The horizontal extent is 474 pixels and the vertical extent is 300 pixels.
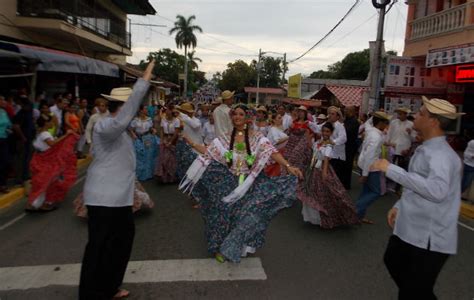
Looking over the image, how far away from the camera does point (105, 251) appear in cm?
336

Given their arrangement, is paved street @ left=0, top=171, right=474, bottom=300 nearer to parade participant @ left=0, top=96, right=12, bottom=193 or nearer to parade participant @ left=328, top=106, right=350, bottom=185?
parade participant @ left=0, top=96, right=12, bottom=193

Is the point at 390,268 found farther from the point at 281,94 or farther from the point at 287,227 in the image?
the point at 281,94

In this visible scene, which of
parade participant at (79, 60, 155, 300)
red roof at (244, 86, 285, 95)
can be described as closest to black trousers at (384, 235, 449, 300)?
parade participant at (79, 60, 155, 300)

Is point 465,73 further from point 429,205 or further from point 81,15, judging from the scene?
point 81,15

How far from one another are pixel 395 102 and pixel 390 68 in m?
1.34

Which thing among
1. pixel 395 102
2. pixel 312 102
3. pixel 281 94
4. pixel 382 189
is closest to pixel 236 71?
pixel 281 94

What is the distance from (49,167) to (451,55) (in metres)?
11.7

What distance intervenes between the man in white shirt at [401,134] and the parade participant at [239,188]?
5483 millimetres

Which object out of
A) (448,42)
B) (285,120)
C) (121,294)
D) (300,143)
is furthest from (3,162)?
(448,42)

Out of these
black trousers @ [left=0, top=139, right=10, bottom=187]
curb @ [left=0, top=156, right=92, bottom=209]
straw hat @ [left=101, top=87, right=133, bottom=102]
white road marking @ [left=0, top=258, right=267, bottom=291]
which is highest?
straw hat @ [left=101, top=87, right=133, bottom=102]

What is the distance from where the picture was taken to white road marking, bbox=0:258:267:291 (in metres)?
3.93

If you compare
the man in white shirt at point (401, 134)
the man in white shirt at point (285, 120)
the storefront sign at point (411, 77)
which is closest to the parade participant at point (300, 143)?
the man in white shirt at point (285, 120)

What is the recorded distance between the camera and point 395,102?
15711mm

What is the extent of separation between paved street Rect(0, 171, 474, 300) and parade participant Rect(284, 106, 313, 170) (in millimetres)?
1017
